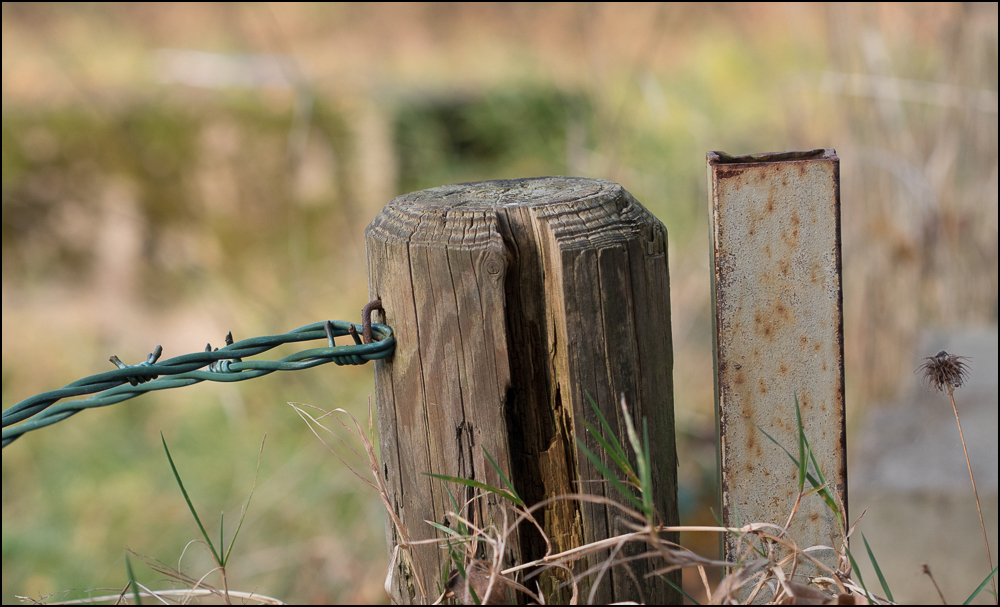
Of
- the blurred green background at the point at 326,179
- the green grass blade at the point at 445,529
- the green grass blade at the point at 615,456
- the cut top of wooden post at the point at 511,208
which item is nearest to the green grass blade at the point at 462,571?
the green grass blade at the point at 445,529

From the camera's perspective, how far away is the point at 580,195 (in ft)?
3.05

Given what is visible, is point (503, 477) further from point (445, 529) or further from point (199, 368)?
point (199, 368)

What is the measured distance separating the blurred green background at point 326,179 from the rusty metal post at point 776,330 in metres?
2.27

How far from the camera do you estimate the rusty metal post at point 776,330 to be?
36.6 inches

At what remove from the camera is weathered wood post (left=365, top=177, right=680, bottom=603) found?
0.88 metres

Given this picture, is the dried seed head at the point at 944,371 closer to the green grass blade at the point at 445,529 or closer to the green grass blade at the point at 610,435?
the green grass blade at the point at 610,435

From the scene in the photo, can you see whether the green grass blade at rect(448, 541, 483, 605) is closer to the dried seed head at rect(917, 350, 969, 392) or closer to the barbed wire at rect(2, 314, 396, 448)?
the barbed wire at rect(2, 314, 396, 448)

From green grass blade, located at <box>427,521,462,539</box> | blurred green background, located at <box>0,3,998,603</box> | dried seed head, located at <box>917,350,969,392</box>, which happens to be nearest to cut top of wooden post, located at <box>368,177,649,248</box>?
green grass blade, located at <box>427,521,462,539</box>

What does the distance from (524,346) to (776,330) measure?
356 millimetres

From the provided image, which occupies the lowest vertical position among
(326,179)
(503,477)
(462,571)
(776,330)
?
(462,571)

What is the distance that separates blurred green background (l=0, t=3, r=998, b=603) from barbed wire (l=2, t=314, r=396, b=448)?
2.13 metres

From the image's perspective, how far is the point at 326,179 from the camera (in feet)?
18.0

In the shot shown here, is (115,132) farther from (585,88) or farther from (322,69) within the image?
(585,88)

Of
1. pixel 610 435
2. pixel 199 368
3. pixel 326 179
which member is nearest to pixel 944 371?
pixel 610 435
